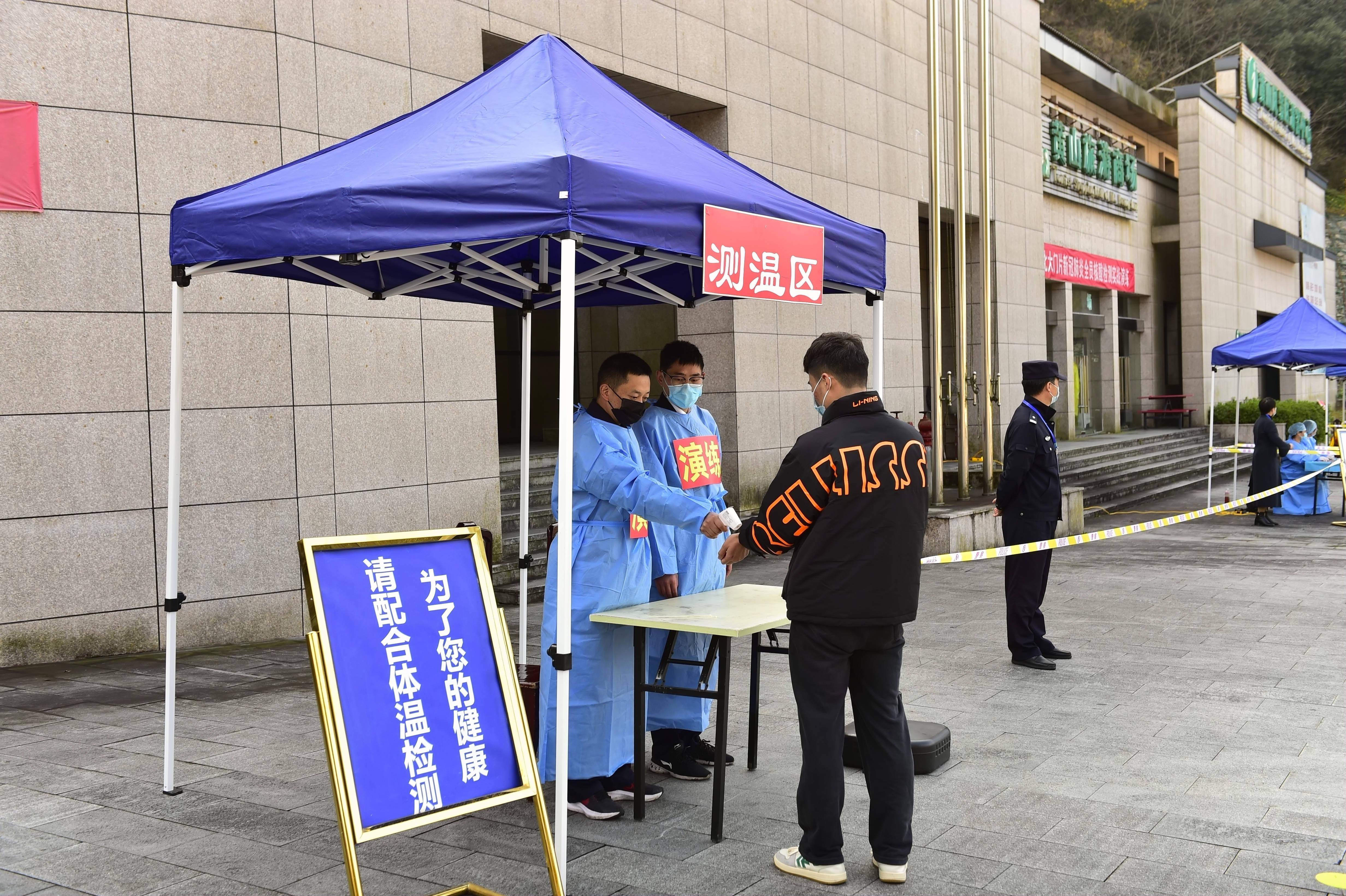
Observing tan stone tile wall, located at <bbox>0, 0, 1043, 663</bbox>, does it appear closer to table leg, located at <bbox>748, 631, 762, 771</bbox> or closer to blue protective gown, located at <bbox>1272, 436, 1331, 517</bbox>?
table leg, located at <bbox>748, 631, 762, 771</bbox>

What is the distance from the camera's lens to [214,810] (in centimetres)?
486

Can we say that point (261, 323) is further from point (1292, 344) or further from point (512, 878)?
point (1292, 344)

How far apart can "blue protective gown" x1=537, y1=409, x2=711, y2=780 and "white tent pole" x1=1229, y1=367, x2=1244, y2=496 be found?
15.0 m

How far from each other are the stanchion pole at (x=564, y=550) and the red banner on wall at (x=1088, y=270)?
20811 millimetres

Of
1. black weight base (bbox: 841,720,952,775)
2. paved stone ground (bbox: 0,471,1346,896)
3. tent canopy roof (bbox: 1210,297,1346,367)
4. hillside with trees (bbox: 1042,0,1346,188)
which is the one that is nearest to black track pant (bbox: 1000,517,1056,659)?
paved stone ground (bbox: 0,471,1346,896)

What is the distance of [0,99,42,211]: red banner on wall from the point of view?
7574 mm

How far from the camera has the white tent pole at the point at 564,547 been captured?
404 cm

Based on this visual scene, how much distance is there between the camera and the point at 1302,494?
1650 cm

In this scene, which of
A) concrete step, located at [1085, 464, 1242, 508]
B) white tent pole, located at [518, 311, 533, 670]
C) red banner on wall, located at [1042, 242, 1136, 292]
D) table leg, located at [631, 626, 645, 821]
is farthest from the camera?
red banner on wall, located at [1042, 242, 1136, 292]

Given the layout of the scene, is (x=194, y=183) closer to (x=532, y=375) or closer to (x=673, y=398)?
(x=673, y=398)

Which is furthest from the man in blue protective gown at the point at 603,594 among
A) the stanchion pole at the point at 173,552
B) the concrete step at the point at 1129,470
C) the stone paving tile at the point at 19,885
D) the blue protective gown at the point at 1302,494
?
the blue protective gown at the point at 1302,494

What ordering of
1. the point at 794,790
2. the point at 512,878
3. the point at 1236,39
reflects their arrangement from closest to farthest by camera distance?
the point at 512,878
the point at 794,790
the point at 1236,39

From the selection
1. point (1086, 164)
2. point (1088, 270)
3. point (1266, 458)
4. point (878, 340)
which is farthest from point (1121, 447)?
point (878, 340)

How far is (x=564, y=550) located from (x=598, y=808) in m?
1.29
